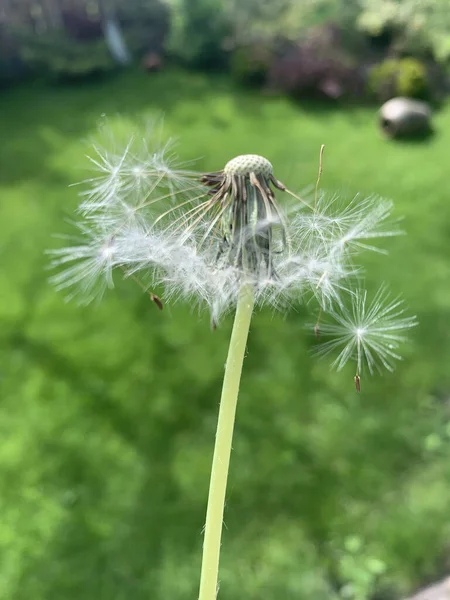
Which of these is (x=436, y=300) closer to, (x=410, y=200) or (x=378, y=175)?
→ (x=410, y=200)

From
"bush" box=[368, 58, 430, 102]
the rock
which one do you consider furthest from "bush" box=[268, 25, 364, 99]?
the rock

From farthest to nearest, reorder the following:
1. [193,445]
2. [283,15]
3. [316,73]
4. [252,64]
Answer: [283,15] → [252,64] → [316,73] → [193,445]

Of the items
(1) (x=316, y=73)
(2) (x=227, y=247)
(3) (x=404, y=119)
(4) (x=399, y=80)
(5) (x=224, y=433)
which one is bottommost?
(5) (x=224, y=433)

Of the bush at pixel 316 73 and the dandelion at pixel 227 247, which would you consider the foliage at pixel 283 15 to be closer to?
the bush at pixel 316 73

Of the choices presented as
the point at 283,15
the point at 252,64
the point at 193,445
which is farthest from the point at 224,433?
the point at 283,15

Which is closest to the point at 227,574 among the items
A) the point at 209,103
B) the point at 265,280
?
the point at 265,280

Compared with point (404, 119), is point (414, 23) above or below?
above

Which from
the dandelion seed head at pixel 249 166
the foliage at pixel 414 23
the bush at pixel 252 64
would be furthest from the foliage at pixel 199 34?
the dandelion seed head at pixel 249 166

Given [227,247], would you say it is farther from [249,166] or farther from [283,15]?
[283,15]
